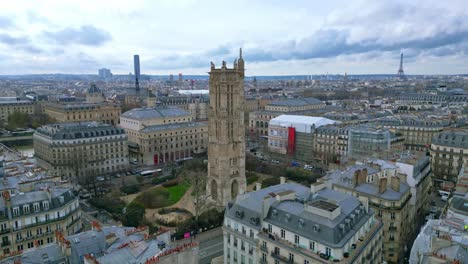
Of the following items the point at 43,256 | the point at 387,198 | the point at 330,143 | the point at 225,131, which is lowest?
the point at 330,143

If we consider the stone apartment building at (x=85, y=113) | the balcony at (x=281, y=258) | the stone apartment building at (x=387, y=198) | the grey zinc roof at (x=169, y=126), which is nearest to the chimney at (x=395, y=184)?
the stone apartment building at (x=387, y=198)

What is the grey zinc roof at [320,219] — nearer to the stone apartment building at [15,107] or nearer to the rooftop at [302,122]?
the rooftop at [302,122]

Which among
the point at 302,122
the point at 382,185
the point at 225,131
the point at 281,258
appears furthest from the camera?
the point at 302,122

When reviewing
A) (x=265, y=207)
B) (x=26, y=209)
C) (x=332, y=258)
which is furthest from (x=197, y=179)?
(x=332, y=258)

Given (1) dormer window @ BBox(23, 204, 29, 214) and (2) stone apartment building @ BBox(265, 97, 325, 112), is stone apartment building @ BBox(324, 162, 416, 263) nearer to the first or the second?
(1) dormer window @ BBox(23, 204, 29, 214)

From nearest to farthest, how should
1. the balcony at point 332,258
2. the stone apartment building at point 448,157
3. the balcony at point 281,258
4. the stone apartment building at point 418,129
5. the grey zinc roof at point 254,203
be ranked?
1. the balcony at point 332,258
2. the balcony at point 281,258
3. the grey zinc roof at point 254,203
4. the stone apartment building at point 448,157
5. the stone apartment building at point 418,129

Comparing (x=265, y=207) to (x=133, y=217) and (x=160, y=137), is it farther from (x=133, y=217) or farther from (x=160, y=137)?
(x=160, y=137)

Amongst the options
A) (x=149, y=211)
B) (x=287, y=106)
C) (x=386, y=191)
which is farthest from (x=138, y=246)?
(x=287, y=106)
